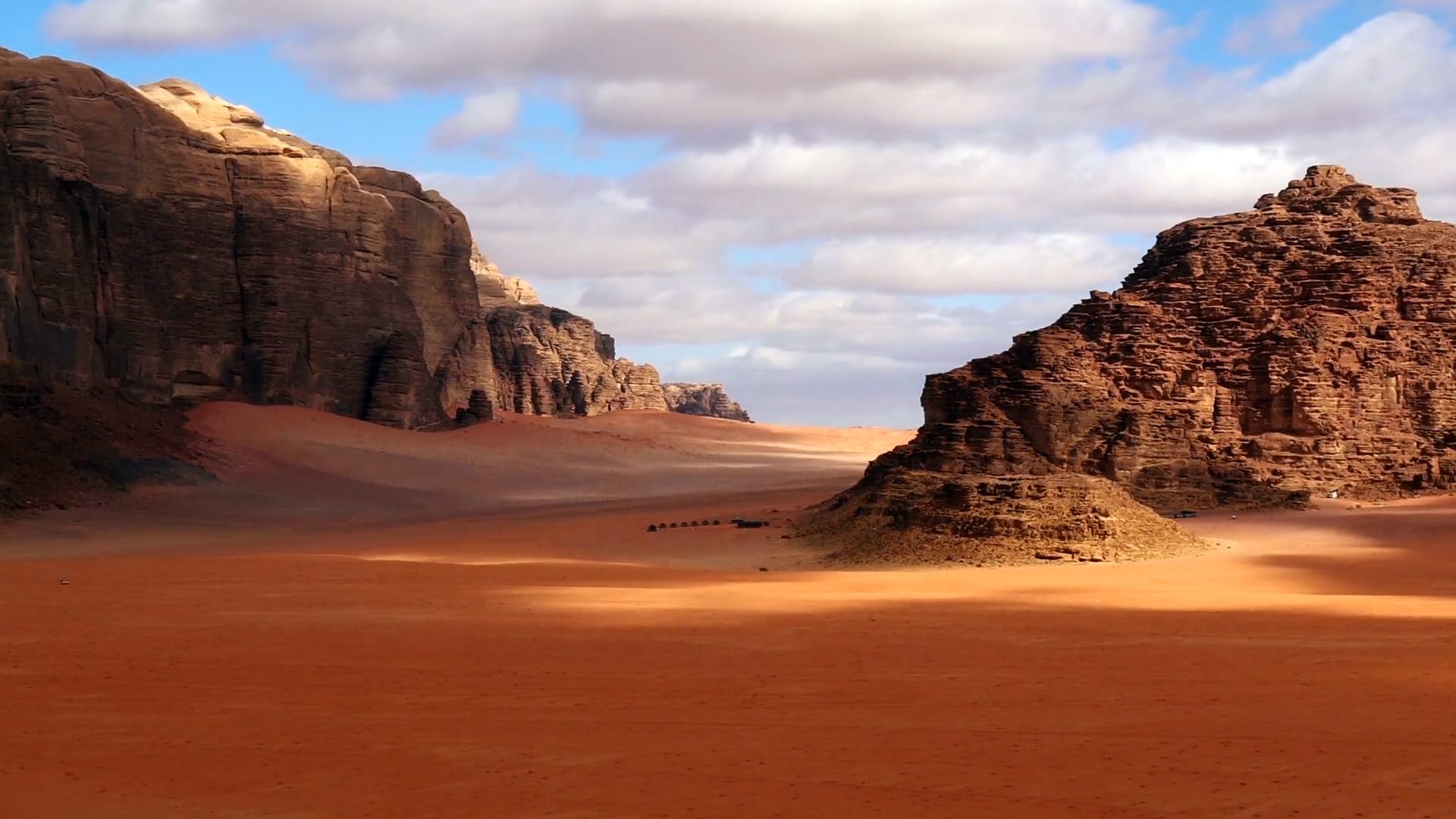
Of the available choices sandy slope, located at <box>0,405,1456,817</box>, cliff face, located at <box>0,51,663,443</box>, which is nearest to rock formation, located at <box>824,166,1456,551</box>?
sandy slope, located at <box>0,405,1456,817</box>

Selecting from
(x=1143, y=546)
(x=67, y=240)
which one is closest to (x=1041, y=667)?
(x=1143, y=546)

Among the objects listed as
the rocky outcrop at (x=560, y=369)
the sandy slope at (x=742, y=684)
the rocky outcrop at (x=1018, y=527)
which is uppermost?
the rocky outcrop at (x=560, y=369)

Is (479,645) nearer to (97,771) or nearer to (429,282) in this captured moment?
(97,771)

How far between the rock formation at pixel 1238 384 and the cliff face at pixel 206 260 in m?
24.2

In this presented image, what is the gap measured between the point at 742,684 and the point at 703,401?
342 feet

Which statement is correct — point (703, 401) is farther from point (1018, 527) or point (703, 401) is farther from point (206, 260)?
point (1018, 527)

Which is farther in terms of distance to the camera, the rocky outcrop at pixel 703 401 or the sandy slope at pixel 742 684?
the rocky outcrop at pixel 703 401

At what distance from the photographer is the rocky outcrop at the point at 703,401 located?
11669 cm

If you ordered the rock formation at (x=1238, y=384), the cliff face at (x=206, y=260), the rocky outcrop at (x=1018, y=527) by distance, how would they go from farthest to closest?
the cliff face at (x=206, y=260) < the rock formation at (x=1238, y=384) < the rocky outcrop at (x=1018, y=527)

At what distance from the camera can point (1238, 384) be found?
112 ft

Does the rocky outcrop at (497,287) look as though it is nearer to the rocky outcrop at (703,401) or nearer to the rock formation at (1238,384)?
the rocky outcrop at (703,401)

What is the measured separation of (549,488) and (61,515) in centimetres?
2074

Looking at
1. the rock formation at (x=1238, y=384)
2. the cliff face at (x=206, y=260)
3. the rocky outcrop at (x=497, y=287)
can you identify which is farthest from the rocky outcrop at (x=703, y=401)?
the rock formation at (x=1238, y=384)

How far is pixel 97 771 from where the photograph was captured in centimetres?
1046
